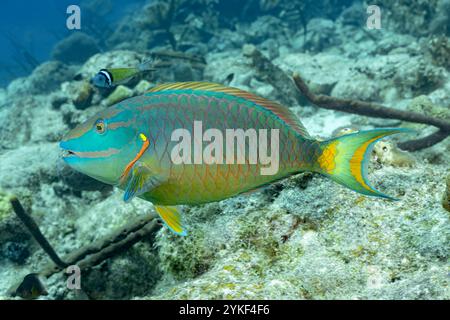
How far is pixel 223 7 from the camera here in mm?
19891

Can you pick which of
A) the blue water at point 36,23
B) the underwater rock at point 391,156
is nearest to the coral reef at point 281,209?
the underwater rock at point 391,156

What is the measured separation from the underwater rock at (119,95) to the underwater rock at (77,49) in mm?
16221

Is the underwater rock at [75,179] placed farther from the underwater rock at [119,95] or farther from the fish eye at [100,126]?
the fish eye at [100,126]

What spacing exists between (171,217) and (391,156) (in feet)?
6.31

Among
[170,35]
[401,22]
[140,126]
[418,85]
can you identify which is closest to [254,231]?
[140,126]

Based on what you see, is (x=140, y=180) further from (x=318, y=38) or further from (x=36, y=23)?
(x=36, y=23)

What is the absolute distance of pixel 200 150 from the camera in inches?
68.8

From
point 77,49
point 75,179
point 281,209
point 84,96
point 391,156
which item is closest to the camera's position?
point 281,209

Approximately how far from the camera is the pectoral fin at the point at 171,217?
180cm

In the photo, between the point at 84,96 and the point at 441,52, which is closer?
the point at 84,96

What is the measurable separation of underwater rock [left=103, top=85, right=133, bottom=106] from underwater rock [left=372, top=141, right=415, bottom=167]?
19.9 feet

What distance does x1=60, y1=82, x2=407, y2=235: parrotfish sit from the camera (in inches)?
68.6

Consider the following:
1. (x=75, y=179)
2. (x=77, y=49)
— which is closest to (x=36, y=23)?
(x=77, y=49)

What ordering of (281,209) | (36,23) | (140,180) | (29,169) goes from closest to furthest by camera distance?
(140,180), (281,209), (29,169), (36,23)
